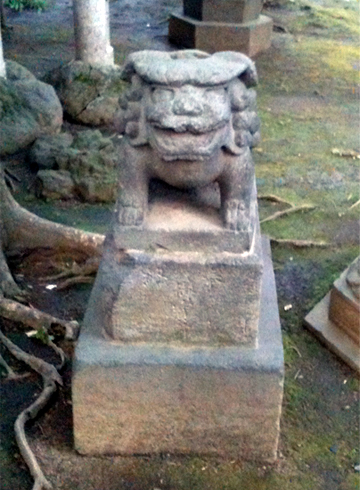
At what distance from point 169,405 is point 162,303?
1.43ft

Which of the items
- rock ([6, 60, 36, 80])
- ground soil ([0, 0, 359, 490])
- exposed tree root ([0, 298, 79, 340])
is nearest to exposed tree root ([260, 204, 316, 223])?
ground soil ([0, 0, 359, 490])

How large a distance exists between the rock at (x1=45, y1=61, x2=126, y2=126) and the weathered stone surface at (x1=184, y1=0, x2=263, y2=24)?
7.53ft

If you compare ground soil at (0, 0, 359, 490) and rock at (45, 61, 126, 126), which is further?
rock at (45, 61, 126, 126)

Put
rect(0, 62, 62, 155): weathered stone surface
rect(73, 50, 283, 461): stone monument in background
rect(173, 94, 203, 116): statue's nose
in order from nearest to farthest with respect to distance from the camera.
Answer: rect(173, 94, 203, 116): statue's nose → rect(73, 50, 283, 461): stone monument in background → rect(0, 62, 62, 155): weathered stone surface

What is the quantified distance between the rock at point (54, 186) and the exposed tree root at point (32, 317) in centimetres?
157

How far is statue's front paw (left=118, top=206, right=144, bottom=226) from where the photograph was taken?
252 centimetres

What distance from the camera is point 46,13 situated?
36.1 feet

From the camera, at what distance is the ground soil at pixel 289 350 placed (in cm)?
278

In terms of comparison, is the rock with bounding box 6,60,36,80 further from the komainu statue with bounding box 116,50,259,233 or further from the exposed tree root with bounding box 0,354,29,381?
the komainu statue with bounding box 116,50,259,233

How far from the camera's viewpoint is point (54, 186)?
5059 millimetres

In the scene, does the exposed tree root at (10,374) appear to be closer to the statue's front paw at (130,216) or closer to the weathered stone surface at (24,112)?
the statue's front paw at (130,216)

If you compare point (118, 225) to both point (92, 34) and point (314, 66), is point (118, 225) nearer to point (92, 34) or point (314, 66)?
point (92, 34)

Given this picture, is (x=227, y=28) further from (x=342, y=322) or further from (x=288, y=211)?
(x=342, y=322)

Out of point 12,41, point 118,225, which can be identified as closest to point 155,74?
point 118,225
